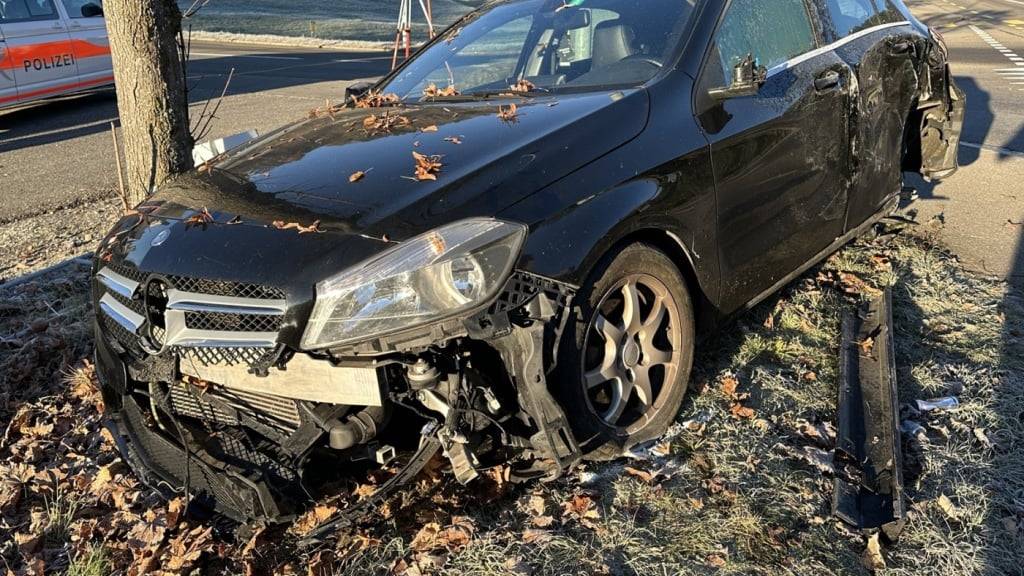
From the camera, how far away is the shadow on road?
10.2 metres

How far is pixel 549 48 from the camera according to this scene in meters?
3.87

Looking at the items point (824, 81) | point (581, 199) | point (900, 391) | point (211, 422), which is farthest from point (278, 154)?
point (900, 391)

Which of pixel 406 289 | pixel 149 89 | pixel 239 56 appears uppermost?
pixel 149 89

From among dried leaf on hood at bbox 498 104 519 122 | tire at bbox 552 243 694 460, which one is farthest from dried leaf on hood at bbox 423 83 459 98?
tire at bbox 552 243 694 460

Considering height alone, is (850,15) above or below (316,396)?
above

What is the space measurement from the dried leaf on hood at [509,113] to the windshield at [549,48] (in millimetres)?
312

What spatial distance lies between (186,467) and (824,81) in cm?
331

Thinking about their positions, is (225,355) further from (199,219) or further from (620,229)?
(620,229)

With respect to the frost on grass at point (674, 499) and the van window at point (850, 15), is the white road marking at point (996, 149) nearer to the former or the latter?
the van window at point (850, 15)

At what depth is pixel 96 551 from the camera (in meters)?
2.68

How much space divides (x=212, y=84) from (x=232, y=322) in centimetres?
1301

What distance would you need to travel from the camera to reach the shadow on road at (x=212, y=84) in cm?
1024

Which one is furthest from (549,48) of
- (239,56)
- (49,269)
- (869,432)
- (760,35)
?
(239,56)

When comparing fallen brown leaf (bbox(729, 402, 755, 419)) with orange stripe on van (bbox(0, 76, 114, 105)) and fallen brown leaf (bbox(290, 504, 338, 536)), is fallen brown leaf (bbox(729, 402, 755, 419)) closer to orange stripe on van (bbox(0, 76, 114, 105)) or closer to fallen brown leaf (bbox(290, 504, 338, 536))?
fallen brown leaf (bbox(290, 504, 338, 536))
